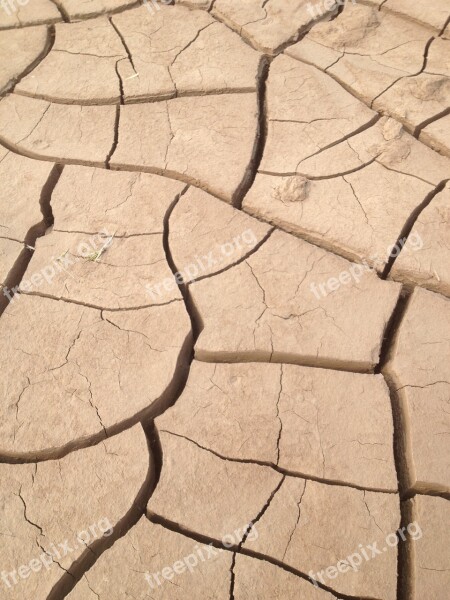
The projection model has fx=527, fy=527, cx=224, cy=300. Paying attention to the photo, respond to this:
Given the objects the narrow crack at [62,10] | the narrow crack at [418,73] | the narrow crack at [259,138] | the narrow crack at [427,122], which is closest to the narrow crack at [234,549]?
the narrow crack at [259,138]

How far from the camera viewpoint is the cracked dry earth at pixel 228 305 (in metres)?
1.50

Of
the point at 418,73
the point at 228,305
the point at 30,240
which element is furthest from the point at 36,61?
the point at 418,73

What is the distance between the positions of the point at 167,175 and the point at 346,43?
4.23 ft

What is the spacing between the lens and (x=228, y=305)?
76.0 inches

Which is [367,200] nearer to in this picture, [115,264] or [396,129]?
[396,129]

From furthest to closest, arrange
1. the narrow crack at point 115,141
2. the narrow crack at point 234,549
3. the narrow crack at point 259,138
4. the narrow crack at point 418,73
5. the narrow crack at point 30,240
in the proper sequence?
the narrow crack at point 418,73
the narrow crack at point 115,141
the narrow crack at point 259,138
the narrow crack at point 30,240
the narrow crack at point 234,549

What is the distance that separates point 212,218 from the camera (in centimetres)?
217

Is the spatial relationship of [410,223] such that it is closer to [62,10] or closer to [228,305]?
[228,305]

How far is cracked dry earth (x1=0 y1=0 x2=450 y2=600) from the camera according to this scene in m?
1.50

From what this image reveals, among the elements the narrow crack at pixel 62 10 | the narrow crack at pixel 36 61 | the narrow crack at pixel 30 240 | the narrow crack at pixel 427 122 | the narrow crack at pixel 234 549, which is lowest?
the narrow crack at pixel 234 549

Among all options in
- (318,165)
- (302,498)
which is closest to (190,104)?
(318,165)

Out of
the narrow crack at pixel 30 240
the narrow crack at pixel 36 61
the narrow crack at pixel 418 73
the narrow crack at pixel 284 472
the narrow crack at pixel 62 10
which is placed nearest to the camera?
the narrow crack at pixel 284 472

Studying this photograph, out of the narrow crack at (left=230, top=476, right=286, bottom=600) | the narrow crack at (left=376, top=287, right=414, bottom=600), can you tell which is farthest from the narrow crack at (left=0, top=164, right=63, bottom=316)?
the narrow crack at (left=376, top=287, right=414, bottom=600)

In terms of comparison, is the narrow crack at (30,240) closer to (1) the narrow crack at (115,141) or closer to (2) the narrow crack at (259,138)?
(1) the narrow crack at (115,141)
